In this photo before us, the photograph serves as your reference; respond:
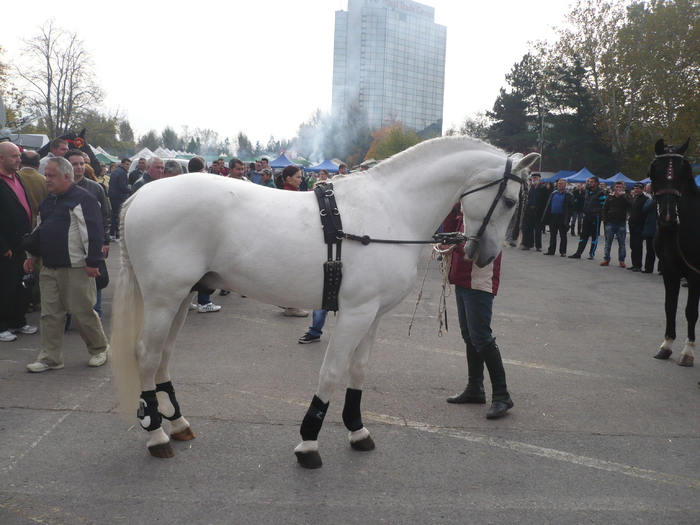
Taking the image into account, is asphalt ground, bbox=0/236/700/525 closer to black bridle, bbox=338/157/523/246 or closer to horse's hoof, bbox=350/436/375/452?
horse's hoof, bbox=350/436/375/452

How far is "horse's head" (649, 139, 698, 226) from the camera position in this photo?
575 cm


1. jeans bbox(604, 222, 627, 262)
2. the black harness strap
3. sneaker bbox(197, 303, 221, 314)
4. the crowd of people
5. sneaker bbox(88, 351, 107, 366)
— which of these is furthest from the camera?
jeans bbox(604, 222, 627, 262)

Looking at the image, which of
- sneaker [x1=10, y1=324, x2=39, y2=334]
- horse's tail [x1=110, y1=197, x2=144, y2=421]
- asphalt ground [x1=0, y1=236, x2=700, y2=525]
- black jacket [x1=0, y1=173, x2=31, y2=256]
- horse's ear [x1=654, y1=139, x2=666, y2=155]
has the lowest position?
asphalt ground [x1=0, y1=236, x2=700, y2=525]

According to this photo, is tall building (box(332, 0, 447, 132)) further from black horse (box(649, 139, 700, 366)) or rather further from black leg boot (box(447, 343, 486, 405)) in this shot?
black leg boot (box(447, 343, 486, 405))

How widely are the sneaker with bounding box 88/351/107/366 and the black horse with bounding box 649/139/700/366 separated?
6043 mm

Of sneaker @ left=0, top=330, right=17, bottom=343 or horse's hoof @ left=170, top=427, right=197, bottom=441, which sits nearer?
horse's hoof @ left=170, top=427, right=197, bottom=441

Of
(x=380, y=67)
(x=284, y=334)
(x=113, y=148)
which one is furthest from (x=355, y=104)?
(x=284, y=334)

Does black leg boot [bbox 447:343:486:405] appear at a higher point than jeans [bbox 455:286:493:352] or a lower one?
lower

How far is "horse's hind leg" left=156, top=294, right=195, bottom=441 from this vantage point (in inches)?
146

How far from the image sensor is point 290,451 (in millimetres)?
3615

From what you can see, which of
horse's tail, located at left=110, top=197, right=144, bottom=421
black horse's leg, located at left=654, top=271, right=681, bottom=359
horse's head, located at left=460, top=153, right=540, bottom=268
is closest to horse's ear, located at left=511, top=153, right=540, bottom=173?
horse's head, located at left=460, top=153, right=540, bottom=268

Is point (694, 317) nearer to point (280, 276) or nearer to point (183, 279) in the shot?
point (280, 276)

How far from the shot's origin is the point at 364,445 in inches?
145

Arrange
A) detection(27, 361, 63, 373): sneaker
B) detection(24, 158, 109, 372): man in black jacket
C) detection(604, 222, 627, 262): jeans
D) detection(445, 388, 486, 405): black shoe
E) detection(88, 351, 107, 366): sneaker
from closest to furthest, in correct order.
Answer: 1. detection(445, 388, 486, 405): black shoe
2. detection(27, 361, 63, 373): sneaker
3. detection(24, 158, 109, 372): man in black jacket
4. detection(88, 351, 107, 366): sneaker
5. detection(604, 222, 627, 262): jeans
